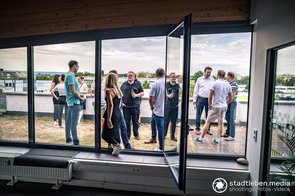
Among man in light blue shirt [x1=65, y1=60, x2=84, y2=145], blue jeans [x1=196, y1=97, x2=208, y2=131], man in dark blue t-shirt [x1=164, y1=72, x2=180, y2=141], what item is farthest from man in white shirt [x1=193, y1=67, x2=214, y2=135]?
man in light blue shirt [x1=65, y1=60, x2=84, y2=145]

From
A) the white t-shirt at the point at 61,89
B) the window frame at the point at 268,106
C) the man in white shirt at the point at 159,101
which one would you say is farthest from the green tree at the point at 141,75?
the window frame at the point at 268,106

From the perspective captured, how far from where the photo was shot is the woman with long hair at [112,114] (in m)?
3.26

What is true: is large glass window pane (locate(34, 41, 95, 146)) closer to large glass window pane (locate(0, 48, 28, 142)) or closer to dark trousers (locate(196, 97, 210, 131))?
large glass window pane (locate(0, 48, 28, 142))

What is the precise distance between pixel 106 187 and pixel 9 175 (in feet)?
5.04

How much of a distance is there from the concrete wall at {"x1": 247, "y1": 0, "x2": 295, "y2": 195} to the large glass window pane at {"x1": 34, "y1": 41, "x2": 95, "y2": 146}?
2399 millimetres

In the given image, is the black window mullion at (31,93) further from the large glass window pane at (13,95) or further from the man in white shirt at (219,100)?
the man in white shirt at (219,100)

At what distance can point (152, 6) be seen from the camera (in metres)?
3.03

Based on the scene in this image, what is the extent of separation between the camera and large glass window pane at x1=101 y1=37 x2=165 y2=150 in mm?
3311

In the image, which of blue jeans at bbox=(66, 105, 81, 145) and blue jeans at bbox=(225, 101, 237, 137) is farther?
blue jeans at bbox=(66, 105, 81, 145)

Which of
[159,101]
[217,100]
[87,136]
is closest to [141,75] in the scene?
[159,101]

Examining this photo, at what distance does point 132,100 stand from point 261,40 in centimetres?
201

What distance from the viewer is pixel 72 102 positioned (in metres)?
3.54

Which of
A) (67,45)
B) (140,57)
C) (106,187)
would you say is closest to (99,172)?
(106,187)

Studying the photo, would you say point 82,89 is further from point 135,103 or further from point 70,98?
point 135,103
